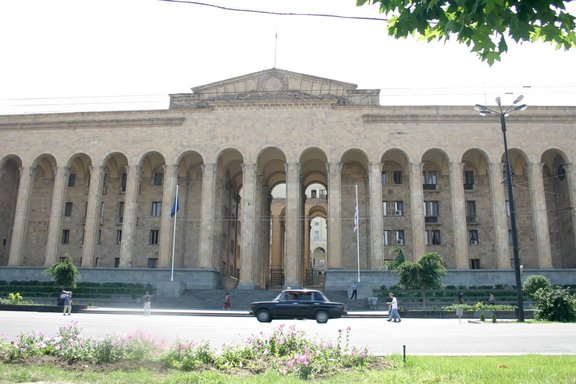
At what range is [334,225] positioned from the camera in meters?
40.2

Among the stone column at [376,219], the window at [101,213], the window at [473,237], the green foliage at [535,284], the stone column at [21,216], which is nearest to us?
the green foliage at [535,284]

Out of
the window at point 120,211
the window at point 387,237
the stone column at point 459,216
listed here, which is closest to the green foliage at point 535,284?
the stone column at point 459,216

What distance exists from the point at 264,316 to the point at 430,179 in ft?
94.7

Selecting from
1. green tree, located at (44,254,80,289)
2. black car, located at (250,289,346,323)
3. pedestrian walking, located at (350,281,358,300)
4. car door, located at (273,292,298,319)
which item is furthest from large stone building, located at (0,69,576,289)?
car door, located at (273,292,298,319)

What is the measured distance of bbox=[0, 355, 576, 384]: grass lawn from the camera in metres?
7.04

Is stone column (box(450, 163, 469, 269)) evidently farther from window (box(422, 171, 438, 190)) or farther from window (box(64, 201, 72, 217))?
window (box(64, 201, 72, 217))

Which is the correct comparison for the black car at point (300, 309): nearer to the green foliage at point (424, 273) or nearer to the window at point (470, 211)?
the green foliage at point (424, 273)

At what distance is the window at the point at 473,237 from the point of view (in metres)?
43.1

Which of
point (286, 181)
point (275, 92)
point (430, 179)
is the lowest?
point (286, 181)

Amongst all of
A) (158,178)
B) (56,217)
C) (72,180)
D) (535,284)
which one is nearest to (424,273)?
(535,284)

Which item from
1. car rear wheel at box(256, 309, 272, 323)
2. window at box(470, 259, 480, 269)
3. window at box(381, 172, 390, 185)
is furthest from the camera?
window at box(381, 172, 390, 185)

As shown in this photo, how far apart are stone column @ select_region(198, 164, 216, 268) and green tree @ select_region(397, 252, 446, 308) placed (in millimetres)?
17766

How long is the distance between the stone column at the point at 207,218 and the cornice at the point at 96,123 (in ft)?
18.6

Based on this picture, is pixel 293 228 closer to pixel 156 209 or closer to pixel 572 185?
pixel 156 209
